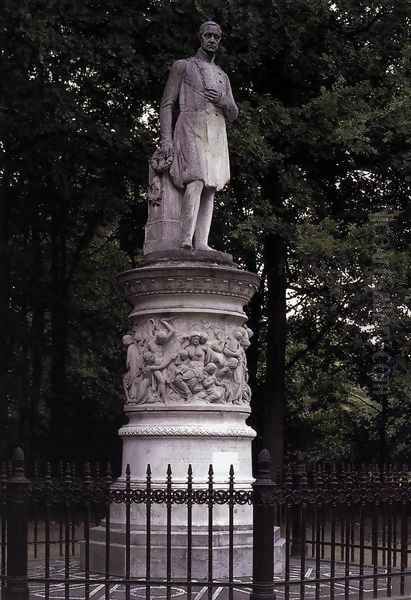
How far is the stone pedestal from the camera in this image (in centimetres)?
1144

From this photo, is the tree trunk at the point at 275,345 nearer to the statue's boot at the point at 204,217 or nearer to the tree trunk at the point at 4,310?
the tree trunk at the point at 4,310

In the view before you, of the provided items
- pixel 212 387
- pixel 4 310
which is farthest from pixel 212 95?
pixel 4 310

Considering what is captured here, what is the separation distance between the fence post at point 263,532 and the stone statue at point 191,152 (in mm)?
3841

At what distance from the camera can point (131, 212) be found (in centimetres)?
2280

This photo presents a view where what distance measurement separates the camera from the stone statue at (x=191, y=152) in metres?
12.1

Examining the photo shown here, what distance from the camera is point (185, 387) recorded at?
11562mm

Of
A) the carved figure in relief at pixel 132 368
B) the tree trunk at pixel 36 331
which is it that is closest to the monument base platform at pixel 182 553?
the carved figure in relief at pixel 132 368

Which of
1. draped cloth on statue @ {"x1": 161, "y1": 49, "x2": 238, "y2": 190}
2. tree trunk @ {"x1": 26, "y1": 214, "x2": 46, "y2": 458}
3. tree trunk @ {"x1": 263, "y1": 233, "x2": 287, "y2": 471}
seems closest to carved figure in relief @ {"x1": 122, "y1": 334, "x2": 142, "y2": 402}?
draped cloth on statue @ {"x1": 161, "y1": 49, "x2": 238, "y2": 190}

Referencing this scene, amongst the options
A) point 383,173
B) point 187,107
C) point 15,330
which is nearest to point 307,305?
point 383,173

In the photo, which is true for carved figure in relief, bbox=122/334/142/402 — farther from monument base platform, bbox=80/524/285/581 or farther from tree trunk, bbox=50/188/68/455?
tree trunk, bbox=50/188/68/455

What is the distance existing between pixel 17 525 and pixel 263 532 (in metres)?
2.18

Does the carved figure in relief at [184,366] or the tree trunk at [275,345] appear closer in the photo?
the carved figure in relief at [184,366]

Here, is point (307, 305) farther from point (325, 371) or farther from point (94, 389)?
point (94, 389)

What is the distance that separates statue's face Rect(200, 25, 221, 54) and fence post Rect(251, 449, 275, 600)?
5.52 metres
